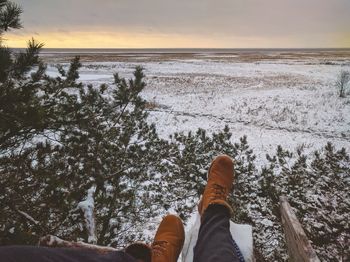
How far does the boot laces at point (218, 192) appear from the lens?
7.77 ft

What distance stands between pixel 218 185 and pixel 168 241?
29.2 inches

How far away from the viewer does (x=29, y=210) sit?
3.30 meters

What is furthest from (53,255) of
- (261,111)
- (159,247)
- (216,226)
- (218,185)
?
(261,111)

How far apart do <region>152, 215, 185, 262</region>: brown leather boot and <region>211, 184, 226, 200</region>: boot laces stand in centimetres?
36

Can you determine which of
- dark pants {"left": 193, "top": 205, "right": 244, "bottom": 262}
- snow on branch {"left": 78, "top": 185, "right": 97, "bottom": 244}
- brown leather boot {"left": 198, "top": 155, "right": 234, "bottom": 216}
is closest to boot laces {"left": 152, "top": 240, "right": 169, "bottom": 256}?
A: dark pants {"left": 193, "top": 205, "right": 244, "bottom": 262}

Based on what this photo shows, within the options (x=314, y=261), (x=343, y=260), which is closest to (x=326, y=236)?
(x=343, y=260)

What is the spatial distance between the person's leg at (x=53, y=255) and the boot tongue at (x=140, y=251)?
9cm

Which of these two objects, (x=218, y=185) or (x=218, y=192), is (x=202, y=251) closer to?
(x=218, y=192)

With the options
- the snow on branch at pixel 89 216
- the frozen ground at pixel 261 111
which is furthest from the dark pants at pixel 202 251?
the frozen ground at pixel 261 111

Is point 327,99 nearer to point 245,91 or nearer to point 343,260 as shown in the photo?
point 245,91

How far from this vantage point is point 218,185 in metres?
2.59

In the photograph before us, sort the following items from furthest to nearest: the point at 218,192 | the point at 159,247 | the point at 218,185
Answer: the point at 218,185 < the point at 218,192 < the point at 159,247

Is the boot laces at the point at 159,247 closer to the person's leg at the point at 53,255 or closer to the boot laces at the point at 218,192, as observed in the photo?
the person's leg at the point at 53,255

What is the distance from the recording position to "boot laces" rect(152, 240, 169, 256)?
1.87m
